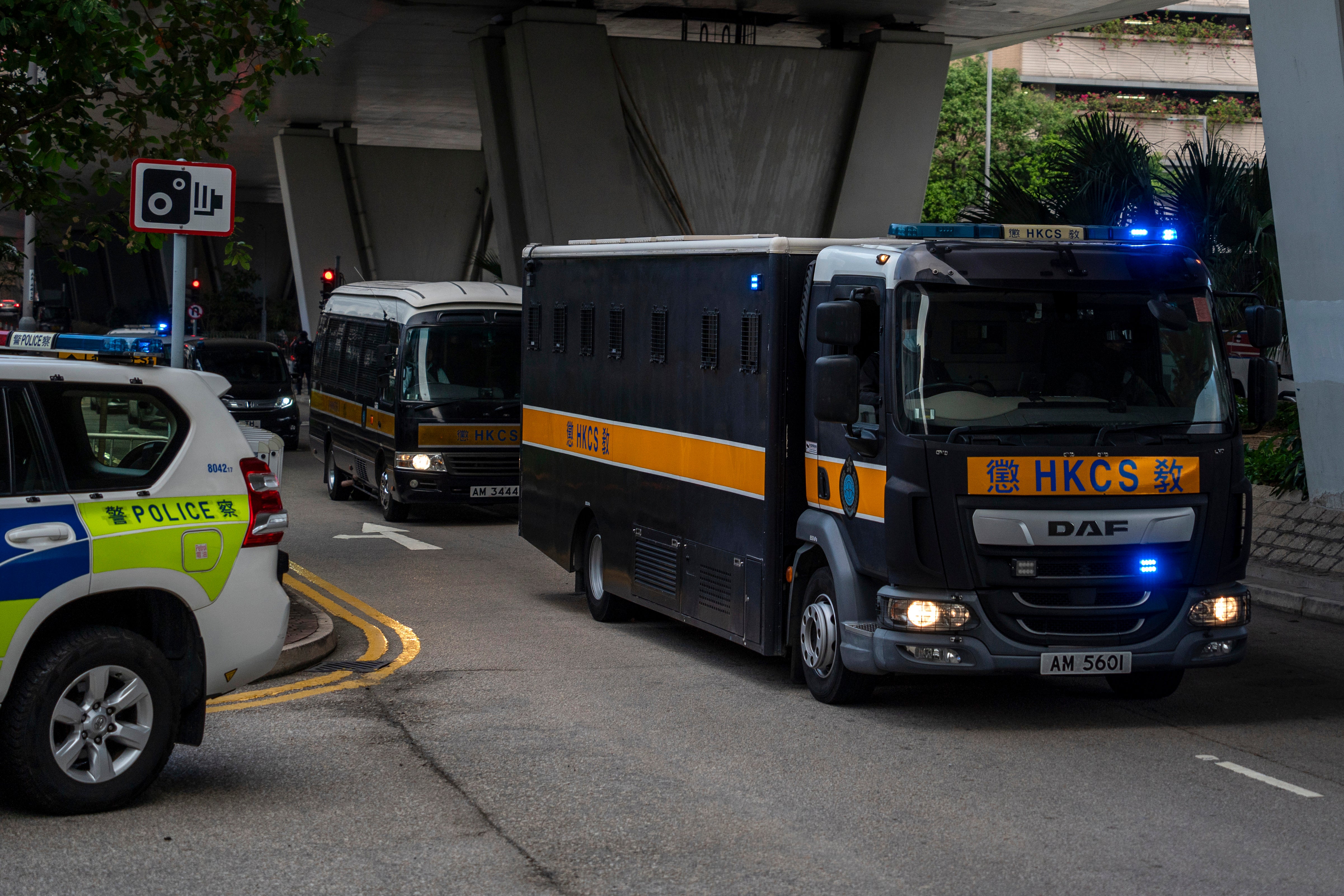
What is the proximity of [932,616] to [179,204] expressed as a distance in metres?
5.74

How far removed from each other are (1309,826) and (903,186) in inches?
1053

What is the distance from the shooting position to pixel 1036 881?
6133mm

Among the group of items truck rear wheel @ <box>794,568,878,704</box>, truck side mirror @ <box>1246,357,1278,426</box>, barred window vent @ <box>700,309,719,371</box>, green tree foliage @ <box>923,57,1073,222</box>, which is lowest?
truck rear wheel @ <box>794,568,878,704</box>

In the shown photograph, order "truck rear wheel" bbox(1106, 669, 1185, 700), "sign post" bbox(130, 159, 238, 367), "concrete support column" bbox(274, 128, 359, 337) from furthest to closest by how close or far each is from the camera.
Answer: "concrete support column" bbox(274, 128, 359, 337)
"sign post" bbox(130, 159, 238, 367)
"truck rear wheel" bbox(1106, 669, 1185, 700)

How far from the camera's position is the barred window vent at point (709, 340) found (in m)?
10.6

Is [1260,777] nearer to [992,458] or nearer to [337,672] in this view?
[992,458]

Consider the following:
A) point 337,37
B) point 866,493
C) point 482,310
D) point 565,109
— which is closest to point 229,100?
point 337,37

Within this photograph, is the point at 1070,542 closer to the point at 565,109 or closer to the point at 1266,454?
the point at 1266,454

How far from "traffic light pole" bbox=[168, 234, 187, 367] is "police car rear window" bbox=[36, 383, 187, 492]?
3657 millimetres

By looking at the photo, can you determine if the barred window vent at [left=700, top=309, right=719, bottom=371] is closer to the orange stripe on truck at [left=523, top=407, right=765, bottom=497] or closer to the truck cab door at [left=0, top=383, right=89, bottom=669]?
the orange stripe on truck at [left=523, top=407, right=765, bottom=497]

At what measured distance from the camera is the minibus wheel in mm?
22922

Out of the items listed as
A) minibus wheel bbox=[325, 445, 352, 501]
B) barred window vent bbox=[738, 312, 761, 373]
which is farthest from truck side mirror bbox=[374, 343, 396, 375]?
barred window vent bbox=[738, 312, 761, 373]

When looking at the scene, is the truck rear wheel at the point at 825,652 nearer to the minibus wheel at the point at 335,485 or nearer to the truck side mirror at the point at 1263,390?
the truck side mirror at the point at 1263,390

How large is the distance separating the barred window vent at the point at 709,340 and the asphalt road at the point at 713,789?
6.39 feet
